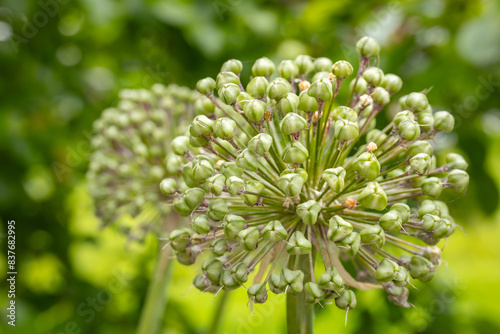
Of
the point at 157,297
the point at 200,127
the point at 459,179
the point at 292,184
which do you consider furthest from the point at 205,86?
the point at 157,297

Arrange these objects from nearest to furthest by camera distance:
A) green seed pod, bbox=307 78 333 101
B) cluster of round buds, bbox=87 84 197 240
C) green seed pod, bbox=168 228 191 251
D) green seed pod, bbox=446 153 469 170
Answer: green seed pod, bbox=307 78 333 101 < green seed pod, bbox=168 228 191 251 < green seed pod, bbox=446 153 469 170 < cluster of round buds, bbox=87 84 197 240

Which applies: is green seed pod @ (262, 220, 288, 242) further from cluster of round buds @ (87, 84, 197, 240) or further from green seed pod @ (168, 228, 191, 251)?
cluster of round buds @ (87, 84, 197, 240)

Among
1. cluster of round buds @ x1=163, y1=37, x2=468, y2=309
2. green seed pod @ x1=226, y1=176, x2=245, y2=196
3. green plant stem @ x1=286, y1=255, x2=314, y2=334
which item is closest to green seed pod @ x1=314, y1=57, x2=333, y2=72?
cluster of round buds @ x1=163, y1=37, x2=468, y2=309

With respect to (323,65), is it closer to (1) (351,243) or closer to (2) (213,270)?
(1) (351,243)

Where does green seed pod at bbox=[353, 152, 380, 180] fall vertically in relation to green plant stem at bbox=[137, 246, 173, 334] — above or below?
above

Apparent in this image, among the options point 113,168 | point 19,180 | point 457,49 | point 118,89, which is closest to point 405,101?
point 457,49

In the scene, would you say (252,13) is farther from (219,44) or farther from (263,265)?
(263,265)

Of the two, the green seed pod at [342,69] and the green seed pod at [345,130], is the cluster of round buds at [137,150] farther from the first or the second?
the green seed pod at [345,130]
